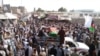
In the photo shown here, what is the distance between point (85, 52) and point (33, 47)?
428 cm

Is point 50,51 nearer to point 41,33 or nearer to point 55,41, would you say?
point 55,41

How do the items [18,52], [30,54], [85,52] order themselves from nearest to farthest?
[30,54] → [18,52] → [85,52]

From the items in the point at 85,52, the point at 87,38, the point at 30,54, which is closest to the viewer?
the point at 30,54

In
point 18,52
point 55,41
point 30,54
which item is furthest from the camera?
point 55,41

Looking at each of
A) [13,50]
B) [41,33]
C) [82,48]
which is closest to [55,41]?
[82,48]

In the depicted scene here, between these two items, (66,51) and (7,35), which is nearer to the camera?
(66,51)

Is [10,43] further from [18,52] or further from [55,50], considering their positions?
[55,50]

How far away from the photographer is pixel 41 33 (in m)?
23.8

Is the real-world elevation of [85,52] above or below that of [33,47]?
below

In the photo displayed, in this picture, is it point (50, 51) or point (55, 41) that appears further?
point (55, 41)

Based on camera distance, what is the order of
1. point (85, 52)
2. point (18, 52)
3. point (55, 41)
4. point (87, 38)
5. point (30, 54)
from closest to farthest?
1. point (30, 54)
2. point (18, 52)
3. point (85, 52)
4. point (55, 41)
5. point (87, 38)

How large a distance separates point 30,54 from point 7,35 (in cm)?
Answer: 635

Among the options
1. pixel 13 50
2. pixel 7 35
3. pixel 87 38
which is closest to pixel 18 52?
pixel 13 50

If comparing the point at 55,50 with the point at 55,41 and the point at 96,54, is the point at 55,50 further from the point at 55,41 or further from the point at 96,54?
the point at 55,41
